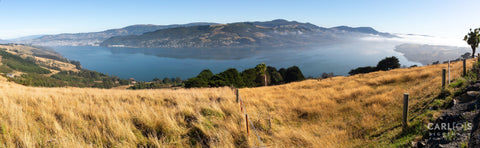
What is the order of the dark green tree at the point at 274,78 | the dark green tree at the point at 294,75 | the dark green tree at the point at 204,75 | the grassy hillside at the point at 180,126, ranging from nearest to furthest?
the grassy hillside at the point at 180,126
the dark green tree at the point at 204,75
the dark green tree at the point at 294,75
the dark green tree at the point at 274,78

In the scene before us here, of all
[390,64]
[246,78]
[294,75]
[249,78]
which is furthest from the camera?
[294,75]

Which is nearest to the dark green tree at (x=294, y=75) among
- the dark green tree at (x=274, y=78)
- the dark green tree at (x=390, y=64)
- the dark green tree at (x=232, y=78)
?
the dark green tree at (x=274, y=78)

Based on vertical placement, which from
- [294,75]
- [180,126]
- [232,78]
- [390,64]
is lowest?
[294,75]

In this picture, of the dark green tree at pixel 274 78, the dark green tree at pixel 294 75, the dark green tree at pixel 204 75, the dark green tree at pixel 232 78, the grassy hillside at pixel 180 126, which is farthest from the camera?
the dark green tree at pixel 274 78

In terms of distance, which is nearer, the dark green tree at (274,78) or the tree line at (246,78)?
the tree line at (246,78)

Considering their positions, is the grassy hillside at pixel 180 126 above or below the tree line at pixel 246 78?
above

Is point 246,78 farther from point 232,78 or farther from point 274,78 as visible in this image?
point 274,78

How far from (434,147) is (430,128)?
4.16 feet

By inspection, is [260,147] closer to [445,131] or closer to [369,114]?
[445,131]

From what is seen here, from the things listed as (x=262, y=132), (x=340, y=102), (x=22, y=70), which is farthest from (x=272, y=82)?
(x=22, y=70)

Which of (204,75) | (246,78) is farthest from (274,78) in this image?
(204,75)

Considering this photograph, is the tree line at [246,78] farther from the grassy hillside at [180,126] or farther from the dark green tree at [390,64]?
the grassy hillside at [180,126]

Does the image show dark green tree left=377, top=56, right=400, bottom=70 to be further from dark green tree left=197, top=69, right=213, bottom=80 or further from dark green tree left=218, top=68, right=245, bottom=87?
dark green tree left=197, top=69, right=213, bottom=80

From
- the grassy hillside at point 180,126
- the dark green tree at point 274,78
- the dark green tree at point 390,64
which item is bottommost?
the dark green tree at point 274,78
